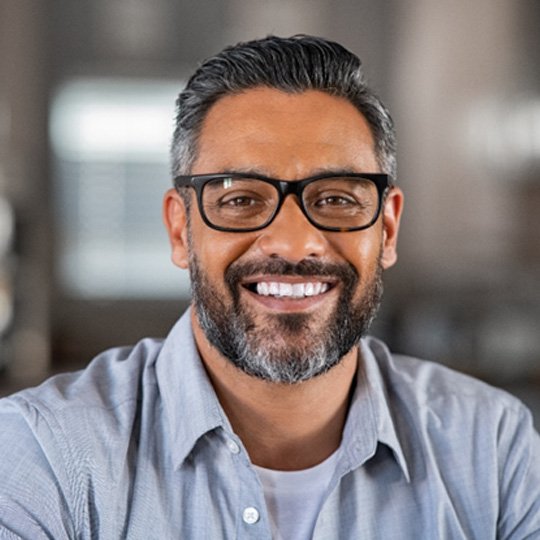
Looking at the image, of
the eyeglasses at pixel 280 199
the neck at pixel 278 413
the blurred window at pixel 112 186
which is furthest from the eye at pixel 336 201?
the blurred window at pixel 112 186

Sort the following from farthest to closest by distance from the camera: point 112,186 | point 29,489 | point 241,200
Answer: point 112,186 → point 241,200 → point 29,489

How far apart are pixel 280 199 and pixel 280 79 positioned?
0.18 meters

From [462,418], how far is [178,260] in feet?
1.60

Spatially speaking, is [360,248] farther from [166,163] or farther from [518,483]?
[166,163]

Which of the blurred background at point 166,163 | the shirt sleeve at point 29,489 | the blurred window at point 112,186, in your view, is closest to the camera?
the shirt sleeve at point 29,489

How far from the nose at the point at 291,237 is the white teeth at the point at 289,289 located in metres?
0.04

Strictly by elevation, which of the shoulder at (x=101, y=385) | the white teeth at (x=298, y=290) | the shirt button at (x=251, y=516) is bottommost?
the shirt button at (x=251, y=516)

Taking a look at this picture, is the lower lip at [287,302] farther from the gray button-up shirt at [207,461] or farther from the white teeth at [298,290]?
the gray button-up shirt at [207,461]

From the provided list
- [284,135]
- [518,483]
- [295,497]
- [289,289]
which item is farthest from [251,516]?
[284,135]

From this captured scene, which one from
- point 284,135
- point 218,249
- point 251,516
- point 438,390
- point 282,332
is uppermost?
point 284,135

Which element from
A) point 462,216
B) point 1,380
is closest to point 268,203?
point 1,380

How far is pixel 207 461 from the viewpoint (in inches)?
→ 50.5

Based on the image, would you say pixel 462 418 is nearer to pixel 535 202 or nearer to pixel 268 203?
pixel 268 203

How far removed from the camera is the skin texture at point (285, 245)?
127 centimetres
